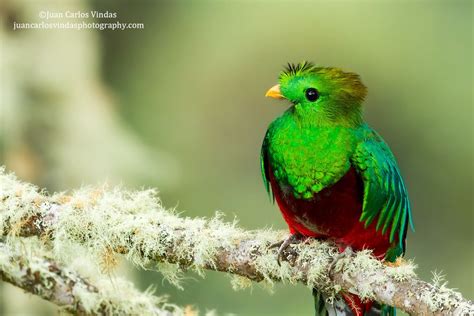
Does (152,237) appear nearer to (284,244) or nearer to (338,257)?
(284,244)

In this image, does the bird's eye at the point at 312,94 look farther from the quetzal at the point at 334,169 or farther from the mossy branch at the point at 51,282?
the mossy branch at the point at 51,282

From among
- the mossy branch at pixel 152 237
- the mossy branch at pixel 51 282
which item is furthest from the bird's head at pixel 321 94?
the mossy branch at pixel 51 282

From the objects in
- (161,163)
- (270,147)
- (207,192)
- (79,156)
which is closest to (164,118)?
(207,192)

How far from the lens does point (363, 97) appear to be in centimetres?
315

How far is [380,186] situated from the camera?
3.01 m

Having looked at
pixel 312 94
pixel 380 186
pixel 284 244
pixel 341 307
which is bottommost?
pixel 341 307

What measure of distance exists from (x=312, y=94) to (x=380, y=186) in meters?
0.42

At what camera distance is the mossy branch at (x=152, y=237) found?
2717 mm

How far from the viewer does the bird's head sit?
3.08 m

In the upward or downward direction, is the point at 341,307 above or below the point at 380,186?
below

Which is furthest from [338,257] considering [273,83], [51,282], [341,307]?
[273,83]

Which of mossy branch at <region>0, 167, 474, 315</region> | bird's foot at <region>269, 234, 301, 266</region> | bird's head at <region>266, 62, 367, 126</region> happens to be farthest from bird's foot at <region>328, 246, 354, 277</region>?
bird's head at <region>266, 62, 367, 126</region>

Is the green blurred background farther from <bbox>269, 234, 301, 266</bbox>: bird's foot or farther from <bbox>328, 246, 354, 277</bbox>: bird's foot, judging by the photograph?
<bbox>328, 246, 354, 277</bbox>: bird's foot

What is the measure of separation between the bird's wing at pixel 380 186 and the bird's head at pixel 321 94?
13 centimetres
